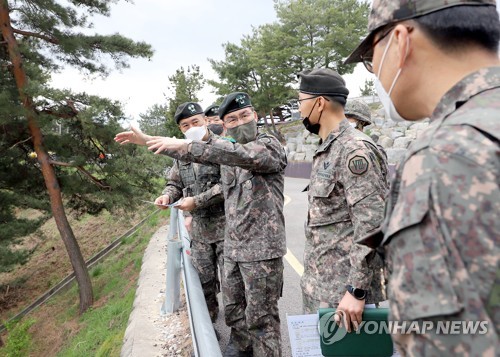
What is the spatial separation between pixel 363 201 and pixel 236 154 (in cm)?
83

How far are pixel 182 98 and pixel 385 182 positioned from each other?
24.4m

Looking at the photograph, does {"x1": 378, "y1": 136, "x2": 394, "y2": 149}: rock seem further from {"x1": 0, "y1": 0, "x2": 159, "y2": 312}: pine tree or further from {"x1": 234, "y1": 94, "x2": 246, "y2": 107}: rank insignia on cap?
{"x1": 234, "y1": 94, "x2": 246, "y2": 107}: rank insignia on cap

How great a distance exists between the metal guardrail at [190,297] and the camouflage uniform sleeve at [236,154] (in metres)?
0.79

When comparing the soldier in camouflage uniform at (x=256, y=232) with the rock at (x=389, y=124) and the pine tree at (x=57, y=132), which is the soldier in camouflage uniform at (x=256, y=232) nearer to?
the pine tree at (x=57, y=132)

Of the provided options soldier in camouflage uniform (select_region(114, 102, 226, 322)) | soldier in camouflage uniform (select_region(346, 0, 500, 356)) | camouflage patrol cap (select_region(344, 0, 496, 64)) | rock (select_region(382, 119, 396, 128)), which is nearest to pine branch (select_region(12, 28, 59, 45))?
soldier in camouflage uniform (select_region(114, 102, 226, 322))

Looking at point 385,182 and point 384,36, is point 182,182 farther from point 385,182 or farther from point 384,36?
point 384,36

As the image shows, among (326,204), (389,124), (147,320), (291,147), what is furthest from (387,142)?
(326,204)

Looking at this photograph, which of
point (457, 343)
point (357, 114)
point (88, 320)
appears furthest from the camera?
point (88, 320)

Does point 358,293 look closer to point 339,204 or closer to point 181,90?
point 339,204

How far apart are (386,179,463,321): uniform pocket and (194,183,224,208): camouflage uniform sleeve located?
2.66 m

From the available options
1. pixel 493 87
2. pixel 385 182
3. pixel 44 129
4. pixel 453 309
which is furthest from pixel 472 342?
pixel 44 129

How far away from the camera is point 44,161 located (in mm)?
9258

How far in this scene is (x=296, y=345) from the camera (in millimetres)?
1651

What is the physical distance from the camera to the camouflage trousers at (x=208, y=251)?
134 inches
